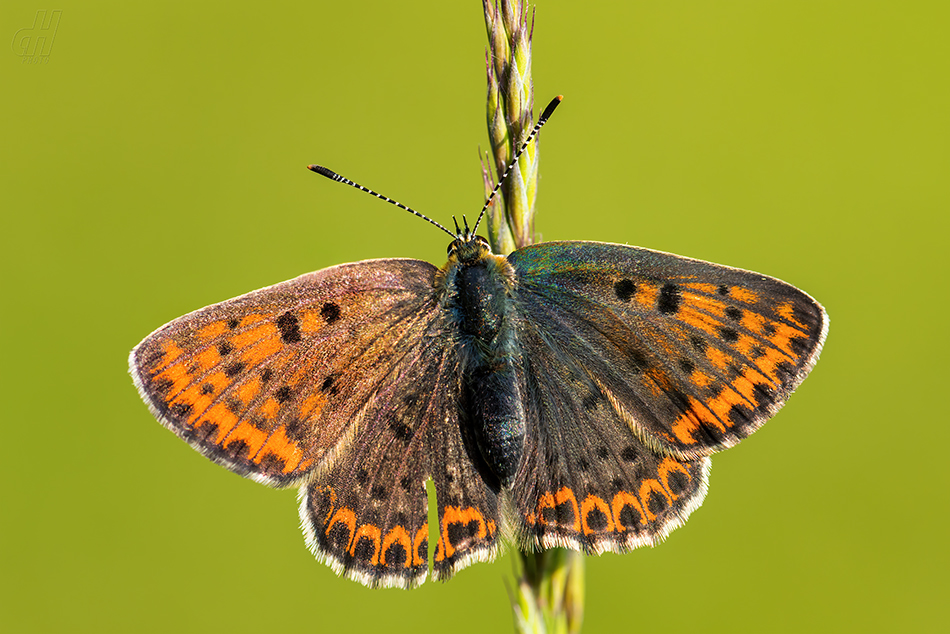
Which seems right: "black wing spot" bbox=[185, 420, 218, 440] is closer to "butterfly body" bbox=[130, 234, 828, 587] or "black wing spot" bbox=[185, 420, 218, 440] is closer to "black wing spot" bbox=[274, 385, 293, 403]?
"butterfly body" bbox=[130, 234, 828, 587]

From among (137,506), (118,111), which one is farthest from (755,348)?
(118,111)

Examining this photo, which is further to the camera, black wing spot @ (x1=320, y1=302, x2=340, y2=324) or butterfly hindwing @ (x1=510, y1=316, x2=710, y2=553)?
black wing spot @ (x1=320, y1=302, x2=340, y2=324)

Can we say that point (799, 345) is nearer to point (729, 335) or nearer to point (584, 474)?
point (729, 335)

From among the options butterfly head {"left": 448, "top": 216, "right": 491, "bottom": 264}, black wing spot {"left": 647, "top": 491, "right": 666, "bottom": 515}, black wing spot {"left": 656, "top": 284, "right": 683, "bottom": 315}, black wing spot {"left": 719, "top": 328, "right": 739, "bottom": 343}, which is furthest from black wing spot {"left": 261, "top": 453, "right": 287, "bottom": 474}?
black wing spot {"left": 719, "top": 328, "right": 739, "bottom": 343}

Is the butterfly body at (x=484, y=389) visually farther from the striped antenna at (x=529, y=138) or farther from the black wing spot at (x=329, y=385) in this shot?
the striped antenna at (x=529, y=138)

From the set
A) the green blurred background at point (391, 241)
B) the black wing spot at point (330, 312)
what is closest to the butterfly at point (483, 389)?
the black wing spot at point (330, 312)

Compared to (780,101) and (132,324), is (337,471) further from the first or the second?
(780,101)

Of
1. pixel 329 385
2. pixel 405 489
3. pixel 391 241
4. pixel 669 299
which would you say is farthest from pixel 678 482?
pixel 391 241
